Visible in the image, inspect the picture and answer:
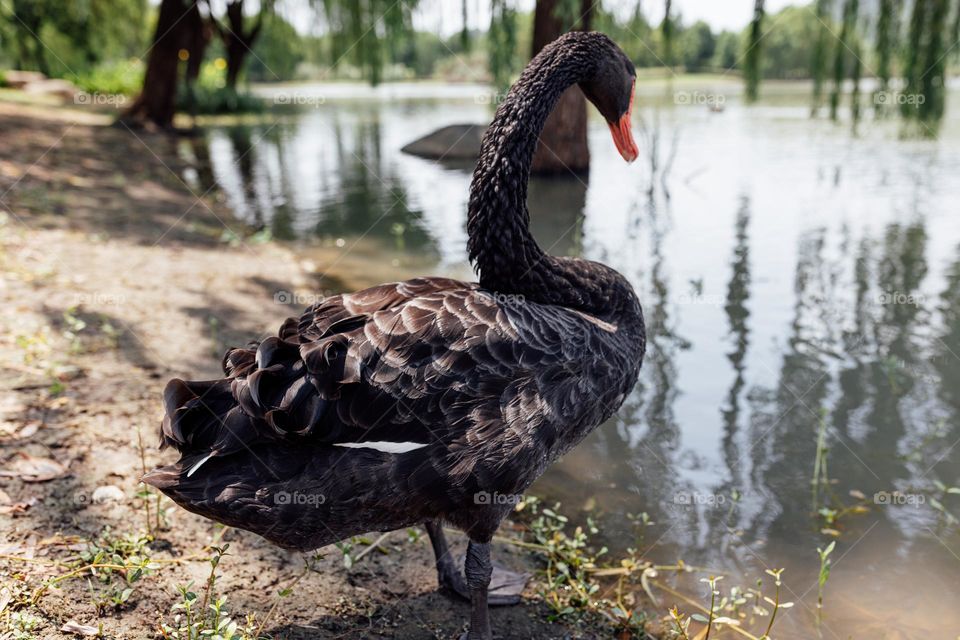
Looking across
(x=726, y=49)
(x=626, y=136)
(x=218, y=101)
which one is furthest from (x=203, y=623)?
(x=218, y=101)

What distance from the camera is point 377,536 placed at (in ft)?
11.0

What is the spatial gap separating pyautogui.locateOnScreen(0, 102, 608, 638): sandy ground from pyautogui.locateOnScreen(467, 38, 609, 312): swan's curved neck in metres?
1.25

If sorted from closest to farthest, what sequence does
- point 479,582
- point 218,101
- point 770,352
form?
1. point 479,582
2. point 770,352
3. point 218,101

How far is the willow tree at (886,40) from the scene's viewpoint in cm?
807

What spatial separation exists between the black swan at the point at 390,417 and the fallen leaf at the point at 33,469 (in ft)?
3.67

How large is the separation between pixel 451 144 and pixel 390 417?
1387 cm

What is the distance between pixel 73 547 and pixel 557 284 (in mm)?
2135

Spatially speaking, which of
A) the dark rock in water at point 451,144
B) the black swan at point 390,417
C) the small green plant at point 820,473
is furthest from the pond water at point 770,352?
the dark rock in water at point 451,144

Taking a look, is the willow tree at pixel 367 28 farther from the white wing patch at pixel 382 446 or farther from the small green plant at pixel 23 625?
the small green plant at pixel 23 625

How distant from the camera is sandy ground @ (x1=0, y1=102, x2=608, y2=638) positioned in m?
2.71

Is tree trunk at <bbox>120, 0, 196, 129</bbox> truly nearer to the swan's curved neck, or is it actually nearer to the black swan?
the swan's curved neck

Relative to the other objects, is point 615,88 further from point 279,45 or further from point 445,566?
point 279,45

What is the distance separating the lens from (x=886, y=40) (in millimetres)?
8141

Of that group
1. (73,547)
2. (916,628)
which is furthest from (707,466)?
(73,547)
